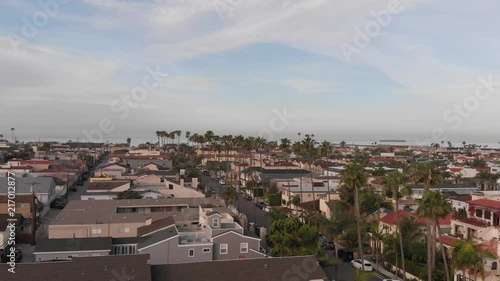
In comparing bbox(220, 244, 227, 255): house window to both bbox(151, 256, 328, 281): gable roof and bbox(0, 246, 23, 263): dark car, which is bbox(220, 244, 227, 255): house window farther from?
bbox(0, 246, 23, 263): dark car

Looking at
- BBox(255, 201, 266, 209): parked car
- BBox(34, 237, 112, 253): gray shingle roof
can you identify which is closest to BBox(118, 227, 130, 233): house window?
BBox(34, 237, 112, 253): gray shingle roof

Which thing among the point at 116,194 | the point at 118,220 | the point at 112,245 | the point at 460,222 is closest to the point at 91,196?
the point at 116,194

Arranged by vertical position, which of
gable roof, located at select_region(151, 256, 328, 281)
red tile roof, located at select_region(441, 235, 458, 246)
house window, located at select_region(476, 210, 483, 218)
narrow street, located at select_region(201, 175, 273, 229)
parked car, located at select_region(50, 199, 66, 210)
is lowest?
narrow street, located at select_region(201, 175, 273, 229)

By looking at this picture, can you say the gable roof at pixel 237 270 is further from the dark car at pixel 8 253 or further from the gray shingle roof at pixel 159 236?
the dark car at pixel 8 253

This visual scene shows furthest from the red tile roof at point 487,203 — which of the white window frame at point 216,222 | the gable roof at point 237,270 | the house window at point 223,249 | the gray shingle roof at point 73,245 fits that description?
the gray shingle roof at point 73,245

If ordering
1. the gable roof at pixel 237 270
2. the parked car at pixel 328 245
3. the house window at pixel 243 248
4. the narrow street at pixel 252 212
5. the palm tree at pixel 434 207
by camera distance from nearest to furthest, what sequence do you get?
the gable roof at pixel 237 270 < the palm tree at pixel 434 207 < the house window at pixel 243 248 < the parked car at pixel 328 245 < the narrow street at pixel 252 212

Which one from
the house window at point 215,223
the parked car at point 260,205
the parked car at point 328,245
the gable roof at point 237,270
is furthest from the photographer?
the parked car at point 260,205

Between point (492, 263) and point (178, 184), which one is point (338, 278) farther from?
point (178, 184)

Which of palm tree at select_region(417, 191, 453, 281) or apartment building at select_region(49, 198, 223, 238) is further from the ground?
palm tree at select_region(417, 191, 453, 281)

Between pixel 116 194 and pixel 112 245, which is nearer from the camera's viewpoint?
pixel 112 245
